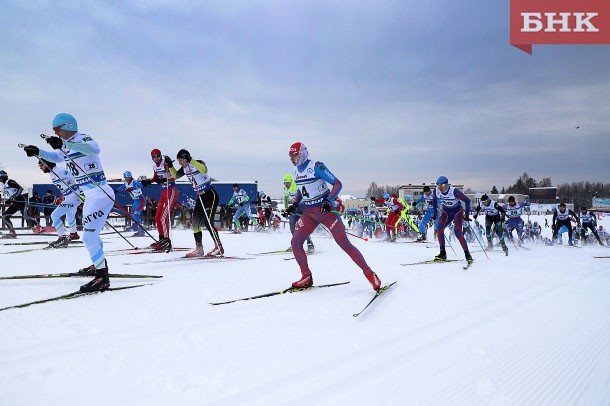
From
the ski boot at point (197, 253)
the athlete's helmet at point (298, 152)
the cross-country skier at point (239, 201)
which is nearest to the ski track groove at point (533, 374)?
the athlete's helmet at point (298, 152)

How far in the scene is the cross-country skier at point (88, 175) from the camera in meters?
4.20

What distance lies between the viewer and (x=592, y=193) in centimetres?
10400

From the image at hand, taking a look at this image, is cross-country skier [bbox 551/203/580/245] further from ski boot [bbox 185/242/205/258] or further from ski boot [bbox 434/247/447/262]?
ski boot [bbox 185/242/205/258]

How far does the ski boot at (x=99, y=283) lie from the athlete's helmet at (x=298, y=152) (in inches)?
111

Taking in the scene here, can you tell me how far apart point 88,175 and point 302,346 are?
3.64 meters

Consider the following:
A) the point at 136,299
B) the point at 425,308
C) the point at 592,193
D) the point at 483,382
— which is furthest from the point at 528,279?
the point at 592,193

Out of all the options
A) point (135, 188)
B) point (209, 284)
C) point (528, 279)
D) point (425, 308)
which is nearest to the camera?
point (425, 308)

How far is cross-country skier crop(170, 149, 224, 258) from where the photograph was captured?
712 cm

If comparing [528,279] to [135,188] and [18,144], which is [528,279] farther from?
[135,188]

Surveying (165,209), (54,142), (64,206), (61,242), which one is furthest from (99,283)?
(61,242)

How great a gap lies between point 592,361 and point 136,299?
14.0ft

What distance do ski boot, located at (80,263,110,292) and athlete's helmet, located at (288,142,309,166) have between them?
2826mm

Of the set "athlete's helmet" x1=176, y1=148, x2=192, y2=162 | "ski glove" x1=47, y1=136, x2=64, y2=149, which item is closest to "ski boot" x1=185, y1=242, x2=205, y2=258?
"athlete's helmet" x1=176, y1=148, x2=192, y2=162

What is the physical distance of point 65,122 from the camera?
4.22 meters
